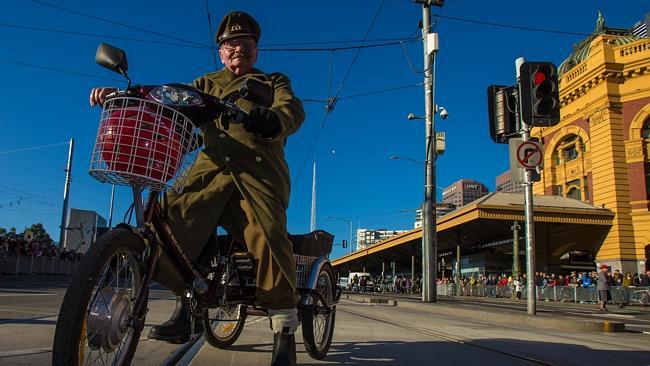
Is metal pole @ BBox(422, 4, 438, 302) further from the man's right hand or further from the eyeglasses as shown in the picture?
the man's right hand

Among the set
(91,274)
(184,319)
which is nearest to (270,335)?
(184,319)

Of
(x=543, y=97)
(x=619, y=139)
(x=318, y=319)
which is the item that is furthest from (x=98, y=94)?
(x=619, y=139)

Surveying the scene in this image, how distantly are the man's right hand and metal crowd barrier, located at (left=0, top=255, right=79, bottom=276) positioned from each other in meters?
19.7

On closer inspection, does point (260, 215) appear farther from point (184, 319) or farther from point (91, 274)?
point (91, 274)

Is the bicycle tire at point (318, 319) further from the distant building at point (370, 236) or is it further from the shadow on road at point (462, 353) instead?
the distant building at point (370, 236)

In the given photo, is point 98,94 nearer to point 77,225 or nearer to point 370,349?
point 370,349

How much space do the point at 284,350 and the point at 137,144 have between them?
1.40 m

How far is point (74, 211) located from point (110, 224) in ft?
133

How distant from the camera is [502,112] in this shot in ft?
33.2

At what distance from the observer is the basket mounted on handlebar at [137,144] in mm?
2178

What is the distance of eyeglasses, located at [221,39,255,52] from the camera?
3164 mm

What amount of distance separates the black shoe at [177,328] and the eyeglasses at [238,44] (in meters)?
1.52

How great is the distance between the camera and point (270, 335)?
4.98 meters

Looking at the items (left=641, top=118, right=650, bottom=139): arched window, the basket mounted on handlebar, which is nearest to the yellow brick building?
(left=641, top=118, right=650, bottom=139): arched window
